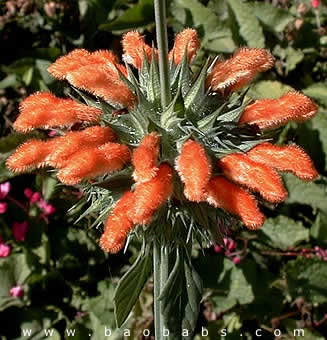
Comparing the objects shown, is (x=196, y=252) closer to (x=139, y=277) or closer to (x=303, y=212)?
(x=303, y=212)

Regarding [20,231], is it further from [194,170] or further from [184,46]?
[194,170]

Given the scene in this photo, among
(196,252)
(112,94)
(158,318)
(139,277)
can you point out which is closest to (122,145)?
(112,94)

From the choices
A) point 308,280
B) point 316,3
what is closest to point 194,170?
point 308,280

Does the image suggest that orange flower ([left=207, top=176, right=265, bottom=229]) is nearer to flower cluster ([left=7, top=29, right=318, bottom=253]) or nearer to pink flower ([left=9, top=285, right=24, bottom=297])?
flower cluster ([left=7, top=29, right=318, bottom=253])

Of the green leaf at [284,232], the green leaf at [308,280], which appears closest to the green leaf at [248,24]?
the green leaf at [284,232]

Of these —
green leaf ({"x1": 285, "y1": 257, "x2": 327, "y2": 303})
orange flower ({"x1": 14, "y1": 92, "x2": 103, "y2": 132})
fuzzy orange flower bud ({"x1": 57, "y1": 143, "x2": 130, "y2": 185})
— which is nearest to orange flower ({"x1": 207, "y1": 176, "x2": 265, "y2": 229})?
fuzzy orange flower bud ({"x1": 57, "y1": 143, "x2": 130, "y2": 185})

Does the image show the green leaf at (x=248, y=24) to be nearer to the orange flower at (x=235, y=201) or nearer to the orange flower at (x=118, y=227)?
the orange flower at (x=235, y=201)

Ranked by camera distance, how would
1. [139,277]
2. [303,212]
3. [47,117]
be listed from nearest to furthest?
[47,117]
[139,277]
[303,212]
